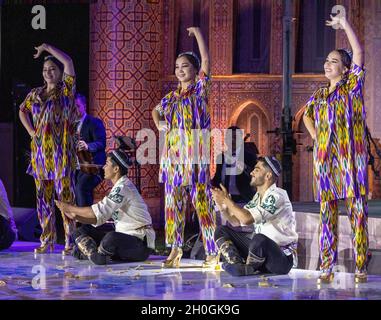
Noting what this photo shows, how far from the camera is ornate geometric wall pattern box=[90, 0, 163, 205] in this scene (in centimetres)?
1138

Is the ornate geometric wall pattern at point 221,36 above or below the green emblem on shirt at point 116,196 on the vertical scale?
above

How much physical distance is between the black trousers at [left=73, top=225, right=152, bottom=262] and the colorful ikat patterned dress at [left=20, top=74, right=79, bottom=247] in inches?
20.4

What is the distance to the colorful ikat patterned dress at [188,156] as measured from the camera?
→ 21.2 ft

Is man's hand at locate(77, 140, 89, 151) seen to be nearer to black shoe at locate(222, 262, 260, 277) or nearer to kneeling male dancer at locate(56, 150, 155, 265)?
kneeling male dancer at locate(56, 150, 155, 265)

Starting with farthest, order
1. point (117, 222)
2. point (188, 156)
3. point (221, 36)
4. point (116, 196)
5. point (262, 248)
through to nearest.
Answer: point (221, 36) → point (117, 222) → point (116, 196) → point (188, 156) → point (262, 248)

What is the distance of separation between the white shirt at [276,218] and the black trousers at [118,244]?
1022 mm

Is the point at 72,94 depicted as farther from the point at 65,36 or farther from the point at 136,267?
the point at 65,36

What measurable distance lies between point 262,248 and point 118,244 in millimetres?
1173

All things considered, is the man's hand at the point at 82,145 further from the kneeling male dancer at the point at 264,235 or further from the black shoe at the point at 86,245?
the kneeling male dancer at the point at 264,235

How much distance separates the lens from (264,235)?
6051mm

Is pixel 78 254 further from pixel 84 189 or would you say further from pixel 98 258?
pixel 84 189

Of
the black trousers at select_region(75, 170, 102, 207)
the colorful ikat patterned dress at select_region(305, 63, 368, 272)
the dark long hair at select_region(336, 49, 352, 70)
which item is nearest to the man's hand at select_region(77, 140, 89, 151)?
the black trousers at select_region(75, 170, 102, 207)

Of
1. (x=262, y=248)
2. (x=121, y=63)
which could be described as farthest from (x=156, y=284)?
(x=121, y=63)

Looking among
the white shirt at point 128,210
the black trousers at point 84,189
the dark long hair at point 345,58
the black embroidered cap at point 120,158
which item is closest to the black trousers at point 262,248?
the white shirt at point 128,210
